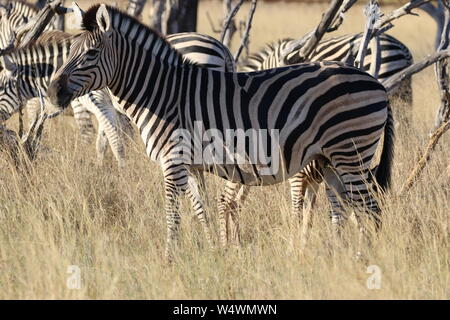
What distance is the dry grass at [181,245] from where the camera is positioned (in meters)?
4.68

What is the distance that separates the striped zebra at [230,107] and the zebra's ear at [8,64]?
2.41 meters

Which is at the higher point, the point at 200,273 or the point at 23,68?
the point at 23,68

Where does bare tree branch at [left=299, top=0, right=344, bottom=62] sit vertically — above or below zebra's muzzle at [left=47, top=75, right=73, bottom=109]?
above

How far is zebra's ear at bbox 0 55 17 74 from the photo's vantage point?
762cm

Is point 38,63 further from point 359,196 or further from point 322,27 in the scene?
point 359,196

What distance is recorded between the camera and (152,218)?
6113mm

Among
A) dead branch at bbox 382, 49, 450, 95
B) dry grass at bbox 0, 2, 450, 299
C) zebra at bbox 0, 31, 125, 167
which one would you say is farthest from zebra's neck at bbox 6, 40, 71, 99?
dead branch at bbox 382, 49, 450, 95

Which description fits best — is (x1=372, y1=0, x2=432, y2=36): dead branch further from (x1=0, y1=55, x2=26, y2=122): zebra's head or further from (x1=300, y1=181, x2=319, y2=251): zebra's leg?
(x1=0, y1=55, x2=26, y2=122): zebra's head

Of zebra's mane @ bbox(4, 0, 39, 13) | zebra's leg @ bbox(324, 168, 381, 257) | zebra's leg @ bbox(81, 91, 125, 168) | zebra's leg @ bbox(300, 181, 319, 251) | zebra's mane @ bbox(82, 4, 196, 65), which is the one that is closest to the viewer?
zebra's mane @ bbox(82, 4, 196, 65)

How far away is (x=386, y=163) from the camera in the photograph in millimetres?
5930

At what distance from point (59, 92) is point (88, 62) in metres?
0.30

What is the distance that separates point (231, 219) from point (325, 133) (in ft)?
3.80

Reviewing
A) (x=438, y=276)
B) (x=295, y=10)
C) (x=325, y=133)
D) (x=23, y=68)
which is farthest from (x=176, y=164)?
(x=295, y=10)
